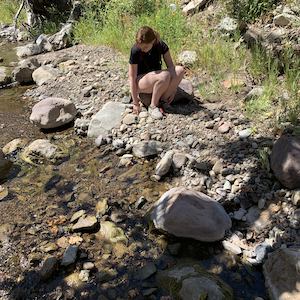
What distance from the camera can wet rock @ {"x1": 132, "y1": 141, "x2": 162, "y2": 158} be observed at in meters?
3.23

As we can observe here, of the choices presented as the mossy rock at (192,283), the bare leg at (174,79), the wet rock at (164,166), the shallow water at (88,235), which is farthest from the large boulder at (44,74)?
the mossy rock at (192,283)

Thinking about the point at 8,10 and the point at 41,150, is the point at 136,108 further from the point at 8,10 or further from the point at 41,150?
the point at 8,10

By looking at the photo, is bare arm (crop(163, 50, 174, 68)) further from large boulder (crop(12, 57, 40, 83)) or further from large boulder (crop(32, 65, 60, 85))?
large boulder (crop(12, 57, 40, 83))

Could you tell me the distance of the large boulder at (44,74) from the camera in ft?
18.8

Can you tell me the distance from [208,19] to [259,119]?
12.2 ft

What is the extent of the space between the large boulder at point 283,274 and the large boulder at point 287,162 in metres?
0.67

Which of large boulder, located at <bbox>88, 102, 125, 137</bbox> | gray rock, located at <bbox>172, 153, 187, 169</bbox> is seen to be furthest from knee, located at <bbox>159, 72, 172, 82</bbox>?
gray rock, located at <bbox>172, 153, 187, 169</bbox>

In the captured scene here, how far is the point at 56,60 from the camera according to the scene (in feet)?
21.4

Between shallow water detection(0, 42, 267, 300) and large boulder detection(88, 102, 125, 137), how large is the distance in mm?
212

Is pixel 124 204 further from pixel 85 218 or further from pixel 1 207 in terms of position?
pixel 1 207

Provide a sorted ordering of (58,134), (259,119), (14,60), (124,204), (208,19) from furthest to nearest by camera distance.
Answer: (14,60), (208,19), (58,134), (259,119), (124,204)

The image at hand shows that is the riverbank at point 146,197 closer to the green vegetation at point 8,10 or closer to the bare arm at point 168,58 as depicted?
the bare arm at point 168,58

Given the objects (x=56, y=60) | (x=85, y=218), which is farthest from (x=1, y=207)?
(x=56, y=60)

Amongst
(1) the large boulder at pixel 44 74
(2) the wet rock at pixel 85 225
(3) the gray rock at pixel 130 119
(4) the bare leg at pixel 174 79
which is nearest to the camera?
(2) the wet rock at pixel 85 225
